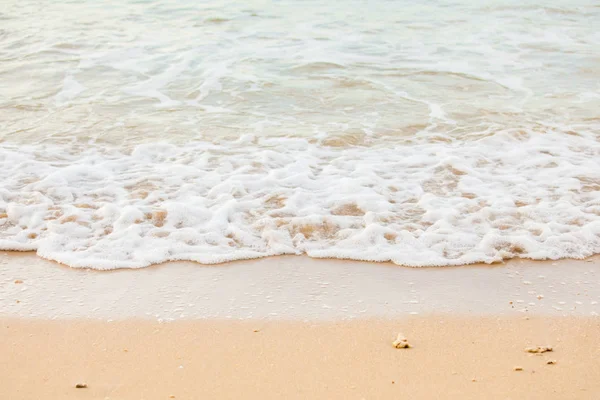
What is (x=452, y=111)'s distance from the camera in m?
6.18

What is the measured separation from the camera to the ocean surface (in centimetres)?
371

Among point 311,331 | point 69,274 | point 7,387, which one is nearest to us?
point 7,387

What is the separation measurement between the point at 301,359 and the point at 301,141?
9.72 ft

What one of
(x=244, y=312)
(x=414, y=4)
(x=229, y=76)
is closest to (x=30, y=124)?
(x=229, y=76)

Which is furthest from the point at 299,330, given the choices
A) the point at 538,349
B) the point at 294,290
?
the point at 538,349

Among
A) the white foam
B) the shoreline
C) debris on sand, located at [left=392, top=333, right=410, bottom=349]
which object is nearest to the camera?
debris on sand, located at [left=392, top=333, right=410, bottom=349]

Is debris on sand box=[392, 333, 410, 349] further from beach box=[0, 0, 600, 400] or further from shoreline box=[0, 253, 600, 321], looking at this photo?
shoreline box=[0, 253, 600, 321]

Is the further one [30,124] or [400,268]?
[30,124]

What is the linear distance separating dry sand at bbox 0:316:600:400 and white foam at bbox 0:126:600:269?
66 cm

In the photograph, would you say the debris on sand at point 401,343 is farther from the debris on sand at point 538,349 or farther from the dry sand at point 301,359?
the debris on sand at point 538,349

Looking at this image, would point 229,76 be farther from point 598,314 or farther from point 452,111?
point 598,314

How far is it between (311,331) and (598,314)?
1313mm

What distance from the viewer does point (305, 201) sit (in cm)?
415

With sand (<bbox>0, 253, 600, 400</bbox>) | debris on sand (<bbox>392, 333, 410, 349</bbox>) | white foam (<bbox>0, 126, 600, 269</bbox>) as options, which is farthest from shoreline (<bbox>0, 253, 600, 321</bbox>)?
debris on sand (<bbox>392, 333, 410, 349</bbox>)
